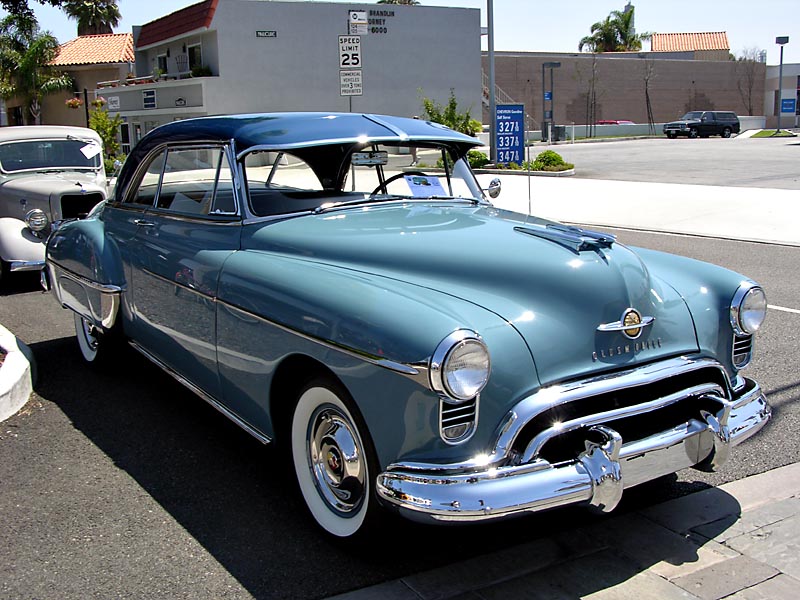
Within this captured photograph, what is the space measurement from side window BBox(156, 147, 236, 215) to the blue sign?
16018 millimetres

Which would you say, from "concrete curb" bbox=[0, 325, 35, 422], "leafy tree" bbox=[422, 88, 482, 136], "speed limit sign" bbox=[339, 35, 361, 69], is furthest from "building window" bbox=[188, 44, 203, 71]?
"concrete curb" bbox=[0, 325, 35, 422]

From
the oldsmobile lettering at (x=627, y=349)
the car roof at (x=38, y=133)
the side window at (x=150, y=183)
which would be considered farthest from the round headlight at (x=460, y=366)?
the car roof at (x=38, y=133)

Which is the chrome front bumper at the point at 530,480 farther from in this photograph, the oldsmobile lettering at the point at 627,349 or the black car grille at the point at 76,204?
the black car grille at the point at 76,204

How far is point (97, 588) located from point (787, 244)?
388 inches

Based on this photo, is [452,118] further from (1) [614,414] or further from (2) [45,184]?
(1) [614,414]

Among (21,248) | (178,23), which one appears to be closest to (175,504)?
(21,248)

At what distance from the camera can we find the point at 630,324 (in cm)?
320

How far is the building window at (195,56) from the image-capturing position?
38.6 metres

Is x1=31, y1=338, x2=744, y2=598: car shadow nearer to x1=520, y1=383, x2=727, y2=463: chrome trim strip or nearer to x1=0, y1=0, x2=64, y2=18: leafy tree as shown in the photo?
x1=520, y1=383, x2=727, y2=463: chrome trim strip

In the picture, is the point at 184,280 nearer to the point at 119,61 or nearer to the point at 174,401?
the point at 174,401

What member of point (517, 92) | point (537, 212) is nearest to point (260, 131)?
point (537, 212)

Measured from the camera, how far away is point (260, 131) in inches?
168

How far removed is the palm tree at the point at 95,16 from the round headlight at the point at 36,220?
166 ft

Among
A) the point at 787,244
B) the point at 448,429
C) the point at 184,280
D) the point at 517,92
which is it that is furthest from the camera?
the point at 517,92
